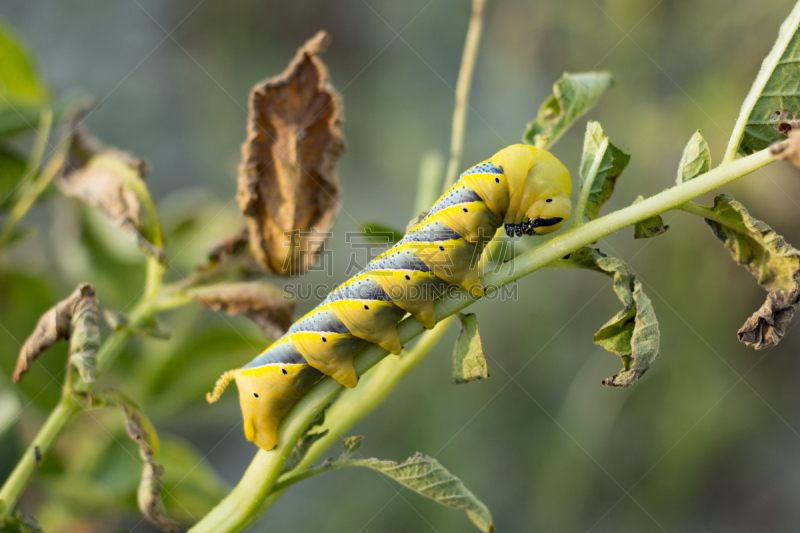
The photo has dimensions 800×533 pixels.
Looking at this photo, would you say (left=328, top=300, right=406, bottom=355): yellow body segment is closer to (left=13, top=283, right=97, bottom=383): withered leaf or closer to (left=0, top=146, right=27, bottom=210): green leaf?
(left=13, top=283, right=97, bottom=383): withered leaf

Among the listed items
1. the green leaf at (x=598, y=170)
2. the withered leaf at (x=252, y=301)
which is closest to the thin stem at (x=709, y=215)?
the green leaf at (x=598, y=170)

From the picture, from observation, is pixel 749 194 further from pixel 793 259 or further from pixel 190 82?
pixel 190 82

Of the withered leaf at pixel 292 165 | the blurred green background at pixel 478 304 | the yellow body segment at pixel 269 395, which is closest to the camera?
the yellow body segment at pixel 269 395

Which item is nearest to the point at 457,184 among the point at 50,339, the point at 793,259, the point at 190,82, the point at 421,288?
the point at 421,288

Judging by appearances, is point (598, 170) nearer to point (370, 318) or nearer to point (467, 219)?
point (467, 219)

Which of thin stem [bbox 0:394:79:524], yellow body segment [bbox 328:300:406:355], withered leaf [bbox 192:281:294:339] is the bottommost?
thin stem [bbox 0:394:79:524]

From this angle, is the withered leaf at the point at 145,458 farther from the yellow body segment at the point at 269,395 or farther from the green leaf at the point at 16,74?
the green leaf at the point at 16,74

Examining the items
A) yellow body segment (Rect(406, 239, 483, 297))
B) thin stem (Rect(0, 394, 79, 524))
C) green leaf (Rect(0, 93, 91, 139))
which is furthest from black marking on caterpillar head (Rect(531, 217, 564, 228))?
green leaf (Rect(0, 93, 91, 139))
